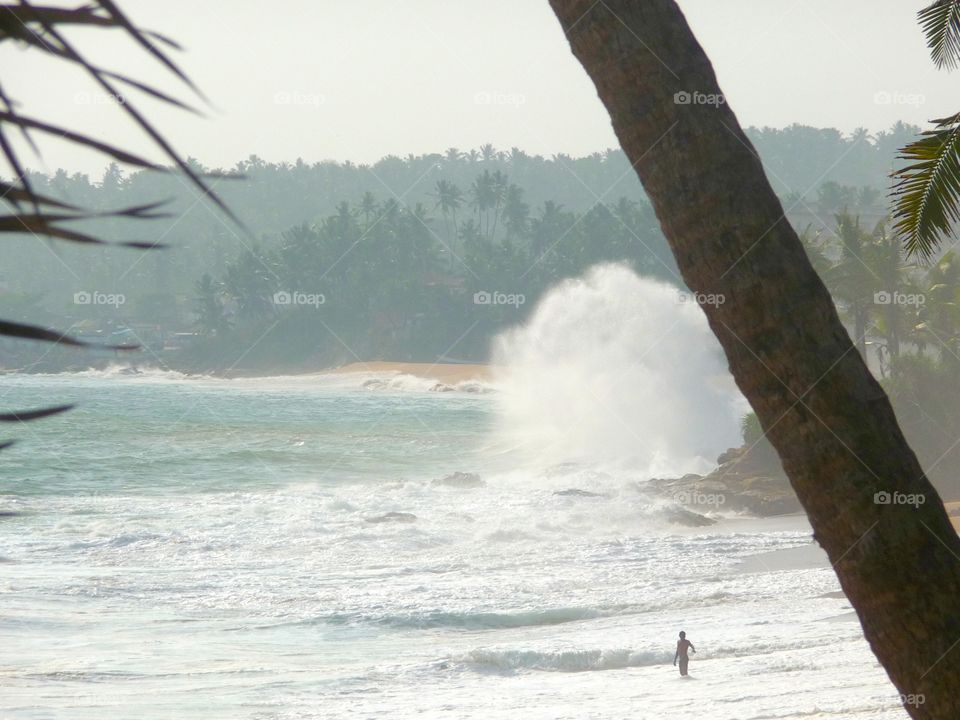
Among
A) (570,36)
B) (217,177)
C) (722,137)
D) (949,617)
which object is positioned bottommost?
(949,617)

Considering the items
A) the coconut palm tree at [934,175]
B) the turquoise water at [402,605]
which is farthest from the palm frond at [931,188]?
the turquoise water at [402,605]

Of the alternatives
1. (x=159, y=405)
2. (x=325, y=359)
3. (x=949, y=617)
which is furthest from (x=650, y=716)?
(x=325, y=359)

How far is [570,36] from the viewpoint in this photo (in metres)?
2.33

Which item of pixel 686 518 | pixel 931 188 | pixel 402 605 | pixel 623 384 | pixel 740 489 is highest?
pixel 931 188

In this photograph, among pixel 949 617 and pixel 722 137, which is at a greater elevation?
pixel 722 137

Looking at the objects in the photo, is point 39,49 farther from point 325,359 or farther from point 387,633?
point 325,359

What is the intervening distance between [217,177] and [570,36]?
1607mm

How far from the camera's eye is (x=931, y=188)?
18.6 feet

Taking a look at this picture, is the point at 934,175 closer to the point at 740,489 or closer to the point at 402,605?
the point at 402,605

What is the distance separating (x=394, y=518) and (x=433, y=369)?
5678cm

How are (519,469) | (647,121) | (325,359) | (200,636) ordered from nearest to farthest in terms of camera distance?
(647,121) → (200,636) → (519,469) → (325,359)

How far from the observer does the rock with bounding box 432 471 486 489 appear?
3319 centimetres

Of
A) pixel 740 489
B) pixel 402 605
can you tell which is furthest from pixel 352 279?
pixel 402 605

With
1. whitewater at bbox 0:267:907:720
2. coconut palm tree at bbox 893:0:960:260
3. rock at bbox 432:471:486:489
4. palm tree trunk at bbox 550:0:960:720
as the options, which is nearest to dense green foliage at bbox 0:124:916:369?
whitewater at bbox 0:267:907:720
